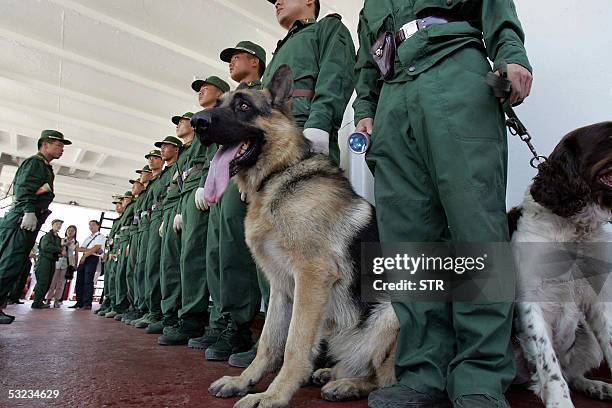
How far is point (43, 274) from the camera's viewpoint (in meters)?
9.03

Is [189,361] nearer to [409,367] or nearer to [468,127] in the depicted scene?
[409,367]

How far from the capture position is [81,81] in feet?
26.4

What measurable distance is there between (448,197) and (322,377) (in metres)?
1.05

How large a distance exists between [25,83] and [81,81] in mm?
1142

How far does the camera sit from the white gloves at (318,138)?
6.62ft

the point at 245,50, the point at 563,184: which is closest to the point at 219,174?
the point at 563,184

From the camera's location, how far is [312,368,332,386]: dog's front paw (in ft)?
5.97

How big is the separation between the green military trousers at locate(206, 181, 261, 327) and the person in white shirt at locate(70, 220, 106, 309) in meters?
8.52

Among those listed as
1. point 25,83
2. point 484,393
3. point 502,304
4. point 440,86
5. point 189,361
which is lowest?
point 189,361

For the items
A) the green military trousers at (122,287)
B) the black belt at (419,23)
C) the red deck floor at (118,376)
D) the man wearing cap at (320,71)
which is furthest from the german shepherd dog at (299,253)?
the green military trousers at (122,287)

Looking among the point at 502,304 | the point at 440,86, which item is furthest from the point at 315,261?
the point at 440,86

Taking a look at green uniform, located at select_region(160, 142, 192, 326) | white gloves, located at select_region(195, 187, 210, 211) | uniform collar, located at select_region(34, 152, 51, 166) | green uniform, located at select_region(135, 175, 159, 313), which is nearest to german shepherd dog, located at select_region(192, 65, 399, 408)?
white gloves, located at select_region(195, 187, 210, 211)

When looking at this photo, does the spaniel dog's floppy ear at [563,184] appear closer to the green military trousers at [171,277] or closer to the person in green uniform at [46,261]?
the green military trousers at [171,277]

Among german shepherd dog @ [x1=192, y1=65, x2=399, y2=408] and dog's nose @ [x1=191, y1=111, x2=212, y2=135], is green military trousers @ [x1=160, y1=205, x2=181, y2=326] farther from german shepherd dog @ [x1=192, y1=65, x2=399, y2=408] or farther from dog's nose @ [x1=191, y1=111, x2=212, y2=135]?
dog's nose @ [x1=191, y1=111, x2=212, y2=135]
